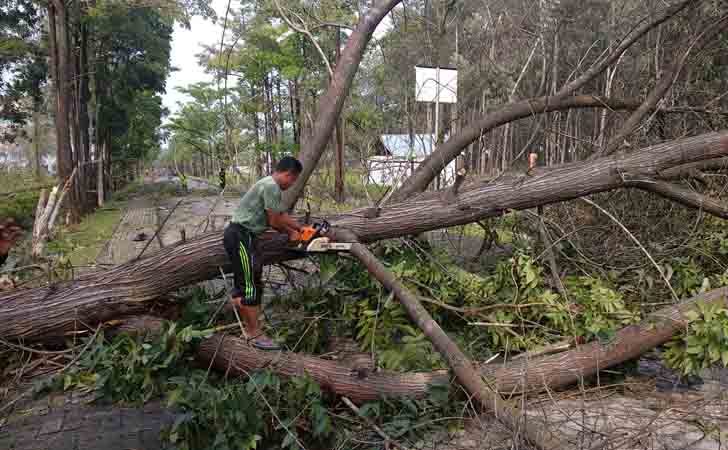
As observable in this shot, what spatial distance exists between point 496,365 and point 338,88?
258 cm

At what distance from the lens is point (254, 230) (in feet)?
12.4

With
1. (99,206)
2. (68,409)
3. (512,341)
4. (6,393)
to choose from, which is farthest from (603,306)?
(99,206)

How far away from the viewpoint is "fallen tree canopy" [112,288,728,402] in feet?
10.9

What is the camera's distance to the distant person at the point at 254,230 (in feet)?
12.1

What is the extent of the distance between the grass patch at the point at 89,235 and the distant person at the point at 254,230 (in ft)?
6.62

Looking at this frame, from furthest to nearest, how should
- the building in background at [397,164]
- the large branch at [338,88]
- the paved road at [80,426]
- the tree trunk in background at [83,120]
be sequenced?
the tree trunk in background at [83,120]
the building in background at [397,164]
the large branch at [338,88]
the paved road at [80,426]

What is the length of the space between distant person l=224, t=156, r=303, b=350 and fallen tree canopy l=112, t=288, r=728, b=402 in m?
0.22

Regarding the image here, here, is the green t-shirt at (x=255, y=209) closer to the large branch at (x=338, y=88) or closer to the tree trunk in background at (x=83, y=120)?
the large branch at (x=338, y=88)

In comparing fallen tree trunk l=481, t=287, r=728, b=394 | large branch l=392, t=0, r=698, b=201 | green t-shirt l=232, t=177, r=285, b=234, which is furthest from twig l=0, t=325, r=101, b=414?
large branch l=392, t=0, r=698, b=201

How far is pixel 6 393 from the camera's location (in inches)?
142

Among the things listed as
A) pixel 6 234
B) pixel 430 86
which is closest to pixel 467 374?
pixel 6 234

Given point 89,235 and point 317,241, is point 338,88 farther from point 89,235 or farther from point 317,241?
point 89,235

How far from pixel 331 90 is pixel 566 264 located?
110 inches

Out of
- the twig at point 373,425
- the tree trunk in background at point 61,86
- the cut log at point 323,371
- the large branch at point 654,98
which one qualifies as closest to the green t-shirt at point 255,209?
the cut log at point 323,371
